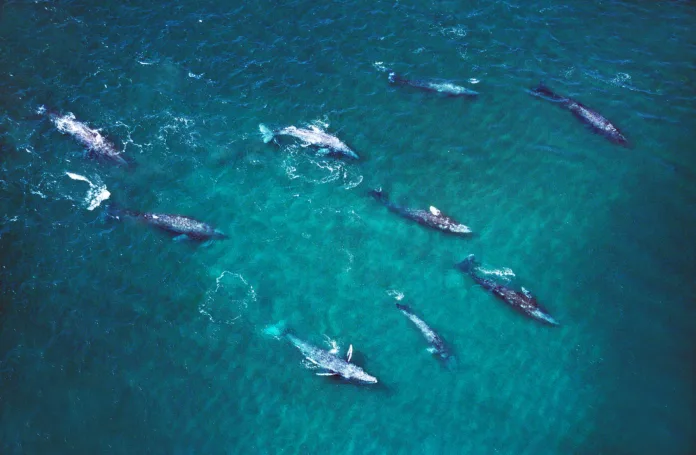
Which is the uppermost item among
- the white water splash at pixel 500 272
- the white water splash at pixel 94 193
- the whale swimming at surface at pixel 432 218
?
the whale swimming at surface at pixel 432 218

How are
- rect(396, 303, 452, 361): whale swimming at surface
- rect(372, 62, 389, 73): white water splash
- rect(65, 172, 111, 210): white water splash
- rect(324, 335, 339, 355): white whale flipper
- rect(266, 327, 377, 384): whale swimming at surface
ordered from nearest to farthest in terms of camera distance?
rect(266, 327, 377, 384): whale swimming at surface < rect(324, 335, 339, 355): white whale flipper < rect(396, 303, 452, 361): whale swimming at surface < rect(65, 172, 111, 210): white water splash < rect(372, 62, 389, 73): white water splash

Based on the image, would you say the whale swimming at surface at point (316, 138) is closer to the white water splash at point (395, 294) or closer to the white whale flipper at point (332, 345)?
the white water splash at point (395, 294)

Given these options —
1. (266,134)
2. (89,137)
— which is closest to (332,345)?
(266,134)

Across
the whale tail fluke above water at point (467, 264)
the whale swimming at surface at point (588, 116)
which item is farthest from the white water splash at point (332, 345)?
the whale swimming at surface at point (588, 116)

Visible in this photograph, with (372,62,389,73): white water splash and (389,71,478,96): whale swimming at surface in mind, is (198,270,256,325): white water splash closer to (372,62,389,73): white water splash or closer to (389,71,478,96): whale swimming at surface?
(389,71,478,96): whale swimming at surface

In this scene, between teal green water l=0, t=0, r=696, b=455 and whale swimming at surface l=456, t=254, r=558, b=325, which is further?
whale swimming at surface l=456, t=254, r=558, b=325

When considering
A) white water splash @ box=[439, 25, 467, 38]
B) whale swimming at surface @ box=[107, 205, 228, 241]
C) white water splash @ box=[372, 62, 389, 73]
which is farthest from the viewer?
white water splash @ box=[439, 25, 467, 38]

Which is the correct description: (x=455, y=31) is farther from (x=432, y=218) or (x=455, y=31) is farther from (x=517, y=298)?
(x=517, y=298)

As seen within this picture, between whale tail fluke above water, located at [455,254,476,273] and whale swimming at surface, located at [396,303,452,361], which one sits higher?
whale tail fluke above water, located at [455,254,476,273]

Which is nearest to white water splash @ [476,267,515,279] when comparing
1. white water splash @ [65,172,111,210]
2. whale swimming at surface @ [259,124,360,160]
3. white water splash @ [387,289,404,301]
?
white water splash @ [387,289,404,301]
